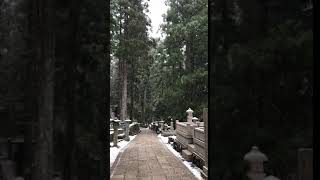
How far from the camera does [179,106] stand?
24.6m

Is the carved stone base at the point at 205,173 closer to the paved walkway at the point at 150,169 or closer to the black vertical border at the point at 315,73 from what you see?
the paved walkway at the point at 150,169

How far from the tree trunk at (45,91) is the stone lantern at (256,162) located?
2312 mm

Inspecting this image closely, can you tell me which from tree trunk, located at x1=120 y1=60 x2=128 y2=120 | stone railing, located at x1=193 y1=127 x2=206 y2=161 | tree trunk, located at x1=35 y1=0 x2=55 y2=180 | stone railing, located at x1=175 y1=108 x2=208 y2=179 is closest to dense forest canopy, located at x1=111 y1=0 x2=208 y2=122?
tree trunk, located at x1=120 y1=60 x2=128 y2=120

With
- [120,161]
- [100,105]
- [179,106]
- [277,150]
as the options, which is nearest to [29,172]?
[100,105]

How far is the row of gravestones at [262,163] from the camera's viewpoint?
4277mm

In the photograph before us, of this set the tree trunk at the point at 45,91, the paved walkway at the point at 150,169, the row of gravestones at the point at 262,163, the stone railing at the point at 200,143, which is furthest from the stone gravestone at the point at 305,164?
the stone railing at the point at 200,143

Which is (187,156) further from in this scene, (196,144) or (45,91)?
(45,91)

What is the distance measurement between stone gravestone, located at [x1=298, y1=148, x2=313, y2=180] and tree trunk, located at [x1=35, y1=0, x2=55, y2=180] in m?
2.85

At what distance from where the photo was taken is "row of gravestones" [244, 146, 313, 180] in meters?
4.28

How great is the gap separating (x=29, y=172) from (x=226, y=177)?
2.34 metres

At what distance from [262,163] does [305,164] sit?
0.46 meters

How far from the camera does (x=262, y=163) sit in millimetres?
4473

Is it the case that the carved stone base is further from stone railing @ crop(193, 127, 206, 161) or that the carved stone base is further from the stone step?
the stone step

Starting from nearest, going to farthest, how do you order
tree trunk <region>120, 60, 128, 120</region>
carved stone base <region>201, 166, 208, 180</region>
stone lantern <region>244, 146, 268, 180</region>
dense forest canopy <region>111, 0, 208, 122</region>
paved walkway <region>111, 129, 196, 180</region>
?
stone lantern <region>244, 146, 268, 180</region>
carved stone base <region>201, 166, 208, 180</region>
paved walkway <region>111, 129, 196, 180</region>
dense forest canopy <region>111, 0, 208, 122</region>
tree trunk <region>120, 60, 128, 120</region>
